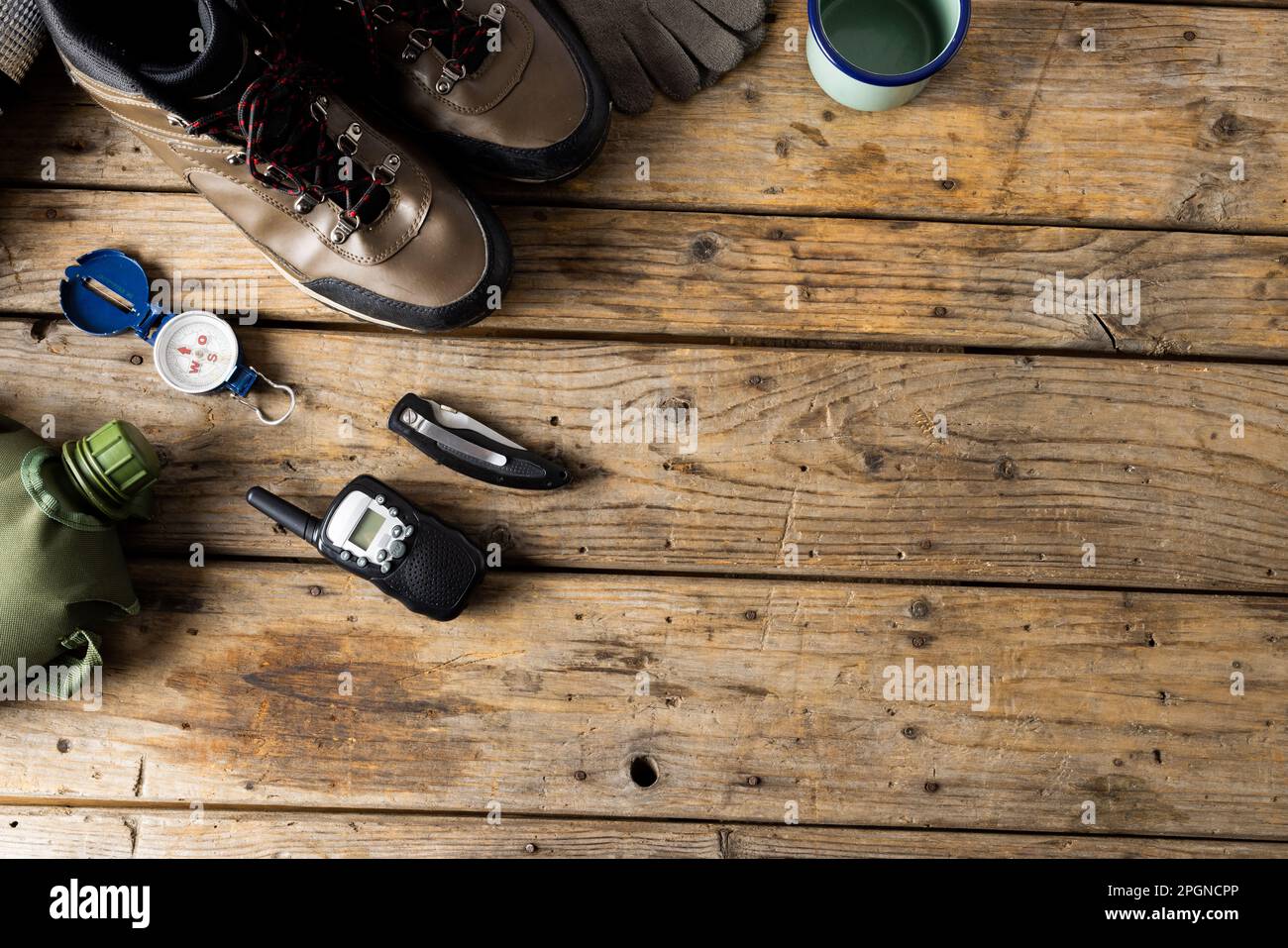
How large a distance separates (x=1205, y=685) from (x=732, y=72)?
31.7 inches

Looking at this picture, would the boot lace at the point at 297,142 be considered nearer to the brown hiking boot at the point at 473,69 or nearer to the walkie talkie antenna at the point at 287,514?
the brown hiking boot at the point at 473,69

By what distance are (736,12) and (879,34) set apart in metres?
0.15

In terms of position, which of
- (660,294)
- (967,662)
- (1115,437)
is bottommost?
(967,662)

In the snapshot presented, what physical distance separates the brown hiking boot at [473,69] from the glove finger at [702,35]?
120mm

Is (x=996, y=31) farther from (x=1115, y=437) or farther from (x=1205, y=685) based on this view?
(x=1205, y=685)

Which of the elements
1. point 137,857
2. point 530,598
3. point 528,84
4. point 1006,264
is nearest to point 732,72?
point 528,84

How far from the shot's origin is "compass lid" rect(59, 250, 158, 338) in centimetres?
93

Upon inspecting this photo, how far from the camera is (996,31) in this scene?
98 centimetres

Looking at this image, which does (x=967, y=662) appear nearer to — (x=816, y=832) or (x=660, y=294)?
(x=816, y=832)

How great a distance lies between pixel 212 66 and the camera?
2.42 ft

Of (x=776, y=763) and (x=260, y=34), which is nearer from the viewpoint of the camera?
(x=260, y=34)

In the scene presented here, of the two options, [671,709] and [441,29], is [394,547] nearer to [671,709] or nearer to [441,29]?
[671,709]

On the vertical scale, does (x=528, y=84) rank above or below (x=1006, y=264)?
above

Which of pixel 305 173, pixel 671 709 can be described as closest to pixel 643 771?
pixel 671 709
